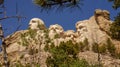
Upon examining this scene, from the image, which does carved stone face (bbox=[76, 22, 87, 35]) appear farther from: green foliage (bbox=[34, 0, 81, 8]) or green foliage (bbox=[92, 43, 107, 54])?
green foliage (bbox=[34, 0, 81, 8])

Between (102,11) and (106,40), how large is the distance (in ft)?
39.0

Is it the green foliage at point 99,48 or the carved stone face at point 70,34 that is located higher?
the green foliage at point 99,48

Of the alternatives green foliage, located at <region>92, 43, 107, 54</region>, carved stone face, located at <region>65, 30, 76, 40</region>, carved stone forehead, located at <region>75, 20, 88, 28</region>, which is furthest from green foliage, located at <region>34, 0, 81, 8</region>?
carved stone forehead, located at <region>75, 20, 88, 28</region>

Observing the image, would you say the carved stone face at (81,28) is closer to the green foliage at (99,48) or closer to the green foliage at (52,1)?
the green foliage at (99,48)

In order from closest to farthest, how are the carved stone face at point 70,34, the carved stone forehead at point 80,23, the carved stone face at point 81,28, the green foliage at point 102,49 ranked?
the green foliage at point 102,49 < the carved stone face at point 70,34 < the carved stone face at point 81,28 < the carved stone forehead at point 80,23

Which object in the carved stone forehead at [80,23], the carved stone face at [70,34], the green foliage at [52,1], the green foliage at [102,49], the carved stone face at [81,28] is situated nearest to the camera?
the green foliage at [52,1]

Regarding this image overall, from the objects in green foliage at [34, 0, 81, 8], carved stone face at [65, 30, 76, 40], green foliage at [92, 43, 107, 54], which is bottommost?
carved stone face at [65, 30, 76, 40]

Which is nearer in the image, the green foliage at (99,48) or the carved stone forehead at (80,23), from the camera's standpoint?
the green foliage at (99,48)

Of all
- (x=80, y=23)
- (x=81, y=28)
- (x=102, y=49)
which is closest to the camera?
(x=102, y=49)

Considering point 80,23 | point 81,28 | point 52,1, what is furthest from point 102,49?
point 52,1

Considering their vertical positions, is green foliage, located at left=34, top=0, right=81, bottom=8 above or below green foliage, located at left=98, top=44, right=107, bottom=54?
above

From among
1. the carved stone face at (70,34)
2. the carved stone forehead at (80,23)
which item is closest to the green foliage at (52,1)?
the carved stone face at (70,34)

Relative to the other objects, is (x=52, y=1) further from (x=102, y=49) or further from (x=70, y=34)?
(x=70, y=34)

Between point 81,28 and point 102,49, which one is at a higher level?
point 81,28
